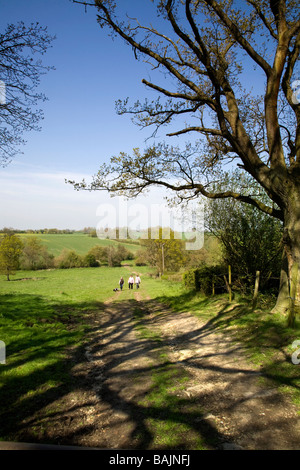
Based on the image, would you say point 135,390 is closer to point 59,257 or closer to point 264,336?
point 264,336

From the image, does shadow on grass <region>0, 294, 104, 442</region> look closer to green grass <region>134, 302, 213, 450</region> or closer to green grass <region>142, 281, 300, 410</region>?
green grass <region>134, 302, 213, 450</region>

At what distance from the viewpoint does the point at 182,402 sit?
4383 millimetres

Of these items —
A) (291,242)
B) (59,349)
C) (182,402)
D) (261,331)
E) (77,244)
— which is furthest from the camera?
(77,244)

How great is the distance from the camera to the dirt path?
11.4 feet

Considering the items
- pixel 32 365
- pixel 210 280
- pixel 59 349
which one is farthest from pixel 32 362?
pixel 210 280

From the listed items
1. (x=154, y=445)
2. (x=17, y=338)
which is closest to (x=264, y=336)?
(x=154, y=445)

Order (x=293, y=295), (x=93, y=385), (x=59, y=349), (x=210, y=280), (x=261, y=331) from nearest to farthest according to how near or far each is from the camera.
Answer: (x=93, y=385)
(x=293, y=295)
(x=59, y=349)
(x=261, y=331)
(x=210, y=280)

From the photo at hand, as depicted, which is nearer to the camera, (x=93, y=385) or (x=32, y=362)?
(x=93, y=385)

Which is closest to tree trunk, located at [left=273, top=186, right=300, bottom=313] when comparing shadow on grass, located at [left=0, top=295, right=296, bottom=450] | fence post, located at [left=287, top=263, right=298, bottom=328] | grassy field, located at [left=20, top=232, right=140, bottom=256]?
fence post, located at [left=287, top=263, right=298, bottom=328]

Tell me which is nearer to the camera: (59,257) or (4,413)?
(4,413)

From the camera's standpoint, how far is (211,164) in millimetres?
11461

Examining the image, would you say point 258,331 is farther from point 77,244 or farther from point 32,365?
point 77,244

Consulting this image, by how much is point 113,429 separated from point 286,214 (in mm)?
7081

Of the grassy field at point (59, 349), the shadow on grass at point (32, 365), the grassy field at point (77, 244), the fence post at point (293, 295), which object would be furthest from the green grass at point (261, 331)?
the grassy field at point (77, 244)
